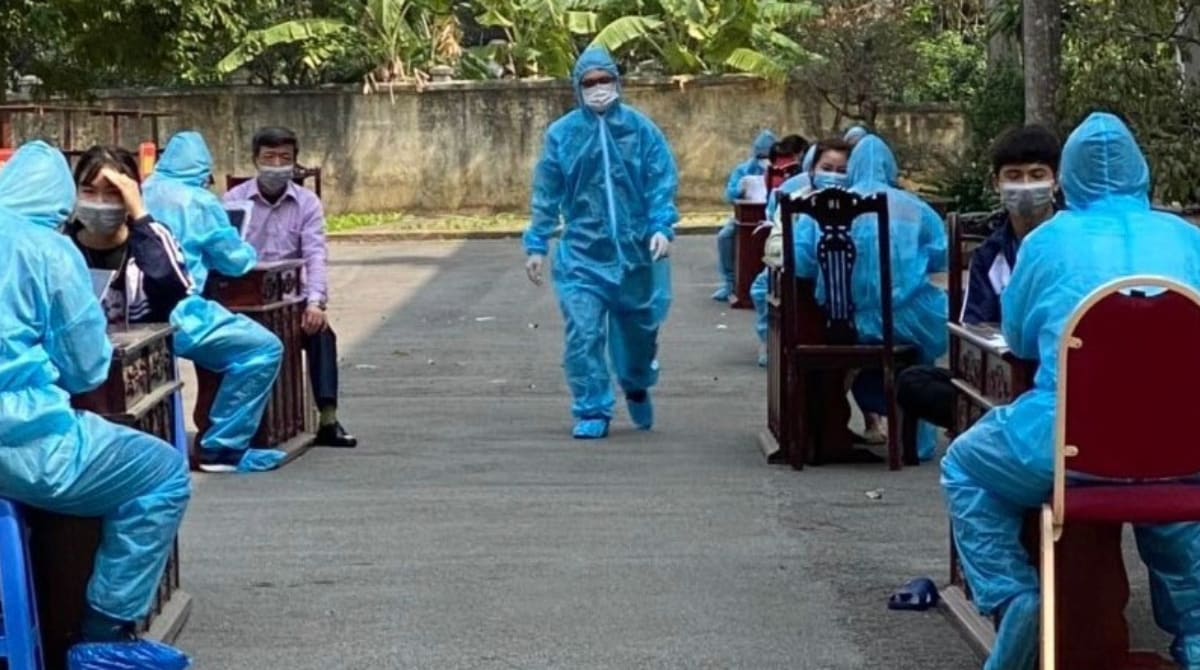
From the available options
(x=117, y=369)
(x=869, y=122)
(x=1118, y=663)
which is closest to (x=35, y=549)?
(x=117, y=369)

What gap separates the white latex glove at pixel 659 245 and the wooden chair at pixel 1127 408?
615 centimetres

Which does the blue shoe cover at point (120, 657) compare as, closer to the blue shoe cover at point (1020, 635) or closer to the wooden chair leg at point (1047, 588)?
the blue shoe cover at point (1020, 635)

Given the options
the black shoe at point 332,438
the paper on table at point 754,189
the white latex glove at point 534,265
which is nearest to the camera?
the black shoe at point 332,438

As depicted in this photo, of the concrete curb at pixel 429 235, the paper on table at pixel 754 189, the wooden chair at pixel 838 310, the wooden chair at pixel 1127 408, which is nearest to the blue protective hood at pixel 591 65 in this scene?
the wooden chair at pixel 838 310

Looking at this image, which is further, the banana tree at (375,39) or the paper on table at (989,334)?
the banana tree at (375,39)

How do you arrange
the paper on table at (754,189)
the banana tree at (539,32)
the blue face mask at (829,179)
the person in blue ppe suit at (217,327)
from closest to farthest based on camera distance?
the person in blue ppe suit at (217,327)
the blue face mask at (829,179)
the paper on table at (754,189)
the banana tree at (539,32)

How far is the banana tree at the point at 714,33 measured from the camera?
30875mm

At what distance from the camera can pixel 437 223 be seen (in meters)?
31.0

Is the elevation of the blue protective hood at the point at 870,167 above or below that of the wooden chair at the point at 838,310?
above

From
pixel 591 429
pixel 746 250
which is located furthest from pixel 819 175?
pixel 746 250

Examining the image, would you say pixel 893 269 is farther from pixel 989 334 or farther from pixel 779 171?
pixel 779 171

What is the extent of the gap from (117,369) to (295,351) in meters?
4.98

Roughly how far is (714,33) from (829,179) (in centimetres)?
2054

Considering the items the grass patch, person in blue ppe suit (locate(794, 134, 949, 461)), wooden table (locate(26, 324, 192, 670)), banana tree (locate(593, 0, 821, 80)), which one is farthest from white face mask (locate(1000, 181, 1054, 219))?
banana tree (locate(593, 0, 821, 80))
